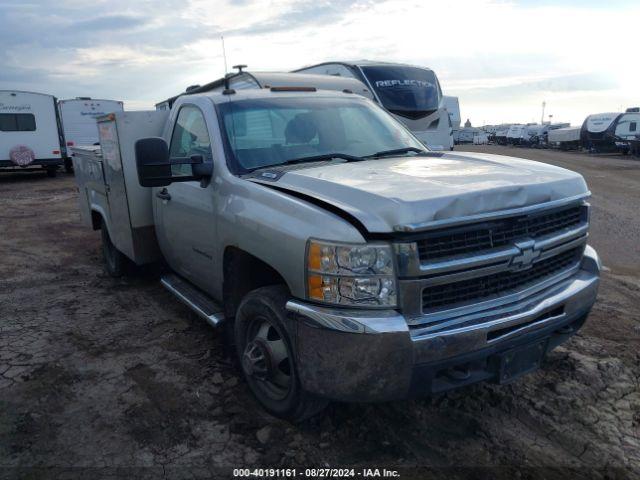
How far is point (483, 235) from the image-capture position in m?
2.72

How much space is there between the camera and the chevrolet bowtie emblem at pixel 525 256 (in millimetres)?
2793

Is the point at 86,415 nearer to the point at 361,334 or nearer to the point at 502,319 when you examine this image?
the point at 361,334

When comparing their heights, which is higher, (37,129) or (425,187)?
(37,129)

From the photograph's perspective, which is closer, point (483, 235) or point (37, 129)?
point (483, 235)

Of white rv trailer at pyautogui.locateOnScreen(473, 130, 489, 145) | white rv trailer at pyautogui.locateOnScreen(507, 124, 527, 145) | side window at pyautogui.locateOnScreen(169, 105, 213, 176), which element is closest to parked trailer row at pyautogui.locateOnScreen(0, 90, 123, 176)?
side window at pyautogui.locateOnScreen(169, 105, 213, 176)

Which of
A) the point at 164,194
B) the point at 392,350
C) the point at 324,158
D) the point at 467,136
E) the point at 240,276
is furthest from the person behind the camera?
the point at 467,136

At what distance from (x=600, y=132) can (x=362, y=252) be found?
108ft

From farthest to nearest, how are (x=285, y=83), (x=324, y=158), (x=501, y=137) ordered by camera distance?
1. (x=501, y=137)
2. (x=285, y=83)
3. (x=324, y=158)

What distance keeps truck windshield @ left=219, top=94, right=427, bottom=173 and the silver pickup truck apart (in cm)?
1

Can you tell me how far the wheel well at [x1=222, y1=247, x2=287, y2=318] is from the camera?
11.1 ft

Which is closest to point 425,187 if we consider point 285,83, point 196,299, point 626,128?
point 196,299

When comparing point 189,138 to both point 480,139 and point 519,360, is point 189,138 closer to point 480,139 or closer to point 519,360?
point 519,360

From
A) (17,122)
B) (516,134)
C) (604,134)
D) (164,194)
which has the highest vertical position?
(17,122)

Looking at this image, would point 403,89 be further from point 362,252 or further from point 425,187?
point 362,252
